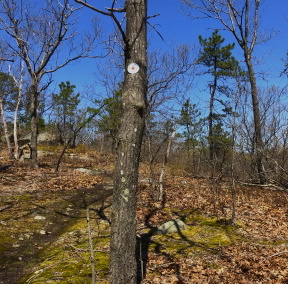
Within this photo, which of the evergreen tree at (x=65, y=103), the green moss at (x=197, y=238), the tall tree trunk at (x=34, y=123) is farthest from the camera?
the evergreen tree at (x=65, y=103)

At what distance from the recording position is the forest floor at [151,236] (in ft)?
14.2

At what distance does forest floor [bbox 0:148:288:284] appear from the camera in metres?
4.32

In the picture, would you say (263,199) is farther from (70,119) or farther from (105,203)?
(70,119)

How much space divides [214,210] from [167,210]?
1352 millimetres

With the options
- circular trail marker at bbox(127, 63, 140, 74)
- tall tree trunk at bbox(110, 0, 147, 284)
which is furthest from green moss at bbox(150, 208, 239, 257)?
circular trail marker at bbox(127, 63, 140, 74)

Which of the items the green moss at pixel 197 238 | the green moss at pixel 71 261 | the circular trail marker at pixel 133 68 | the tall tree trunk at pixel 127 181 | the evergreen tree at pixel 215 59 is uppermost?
the evergreen tree at pixel 215 59

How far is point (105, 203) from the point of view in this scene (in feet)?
28.5

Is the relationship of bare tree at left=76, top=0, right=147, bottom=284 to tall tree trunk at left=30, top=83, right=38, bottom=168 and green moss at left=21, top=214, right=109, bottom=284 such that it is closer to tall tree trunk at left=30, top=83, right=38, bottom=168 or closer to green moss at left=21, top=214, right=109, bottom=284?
green moss at left=21, top=214, right=109, bottom=284

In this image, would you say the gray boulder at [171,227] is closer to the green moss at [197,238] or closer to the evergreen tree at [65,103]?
the green moss at [197,238]

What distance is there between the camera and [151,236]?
19.6ft

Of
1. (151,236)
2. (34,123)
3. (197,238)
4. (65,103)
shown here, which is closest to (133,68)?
(151,236)

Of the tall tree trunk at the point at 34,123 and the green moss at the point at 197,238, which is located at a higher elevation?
the tall tree trunk at the point at 34,123

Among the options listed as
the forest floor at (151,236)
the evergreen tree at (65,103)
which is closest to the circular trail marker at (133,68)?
the forest floor at (151,236)

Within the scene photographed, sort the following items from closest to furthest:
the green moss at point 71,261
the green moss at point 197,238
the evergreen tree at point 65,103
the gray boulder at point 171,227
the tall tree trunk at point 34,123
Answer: the green moss at point 71,261 < the green moss at point 197,238 < the gray boulder at point 171,227 < the tall tree trunk at point 34,123 < the evergreen tree at point 65,103
